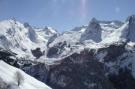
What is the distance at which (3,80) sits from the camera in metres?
181

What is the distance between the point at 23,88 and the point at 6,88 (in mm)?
28103

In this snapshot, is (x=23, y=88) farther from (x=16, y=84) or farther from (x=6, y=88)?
(x=6, y=88)

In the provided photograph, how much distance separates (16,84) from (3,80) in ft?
47.5

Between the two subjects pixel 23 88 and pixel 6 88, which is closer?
pixel 6 88

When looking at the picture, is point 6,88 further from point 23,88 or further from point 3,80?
point 23,88

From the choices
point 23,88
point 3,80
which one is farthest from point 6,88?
point 23,88

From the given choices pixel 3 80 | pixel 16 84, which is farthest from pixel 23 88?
pixel 3 80

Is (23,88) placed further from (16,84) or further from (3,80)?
(3,80)

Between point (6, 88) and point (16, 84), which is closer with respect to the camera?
point (6, 88)

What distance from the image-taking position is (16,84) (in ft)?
637

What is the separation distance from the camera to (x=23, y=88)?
199750 mm

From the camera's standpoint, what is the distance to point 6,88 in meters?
172

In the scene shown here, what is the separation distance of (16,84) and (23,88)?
748 centimetres
